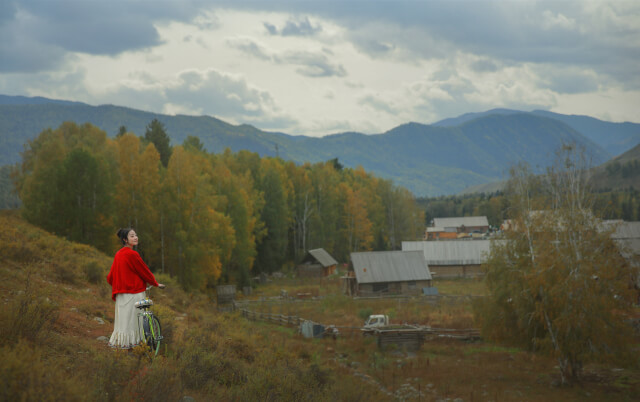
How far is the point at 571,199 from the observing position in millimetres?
20406

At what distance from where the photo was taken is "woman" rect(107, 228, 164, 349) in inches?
325

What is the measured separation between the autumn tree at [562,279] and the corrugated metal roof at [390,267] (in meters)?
23.3

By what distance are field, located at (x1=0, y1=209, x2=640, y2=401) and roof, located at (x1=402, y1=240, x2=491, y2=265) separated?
22.0 meters

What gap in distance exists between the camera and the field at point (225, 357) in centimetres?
679

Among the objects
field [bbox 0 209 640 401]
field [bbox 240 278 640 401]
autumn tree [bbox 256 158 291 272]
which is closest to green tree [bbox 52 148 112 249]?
field [bbox 0 209 640 401]

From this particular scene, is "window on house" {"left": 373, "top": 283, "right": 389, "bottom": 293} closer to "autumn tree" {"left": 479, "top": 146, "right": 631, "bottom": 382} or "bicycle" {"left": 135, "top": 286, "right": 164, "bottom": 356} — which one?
"autumn tree" {"left": 479, "top": 146, "right": 631, "bottom": 382}

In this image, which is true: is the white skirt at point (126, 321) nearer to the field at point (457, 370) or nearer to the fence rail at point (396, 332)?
the field at point (457, 370)

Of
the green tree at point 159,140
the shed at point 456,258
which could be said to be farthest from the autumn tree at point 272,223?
the shed at point 456,258

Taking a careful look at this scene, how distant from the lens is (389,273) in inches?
1818

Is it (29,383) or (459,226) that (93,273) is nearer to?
(29,383)

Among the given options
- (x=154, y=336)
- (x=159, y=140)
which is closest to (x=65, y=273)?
(x=154, y=336)

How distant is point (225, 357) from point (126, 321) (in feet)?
9.56

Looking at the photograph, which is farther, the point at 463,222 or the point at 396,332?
the point at 463,222

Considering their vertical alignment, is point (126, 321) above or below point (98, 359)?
above
